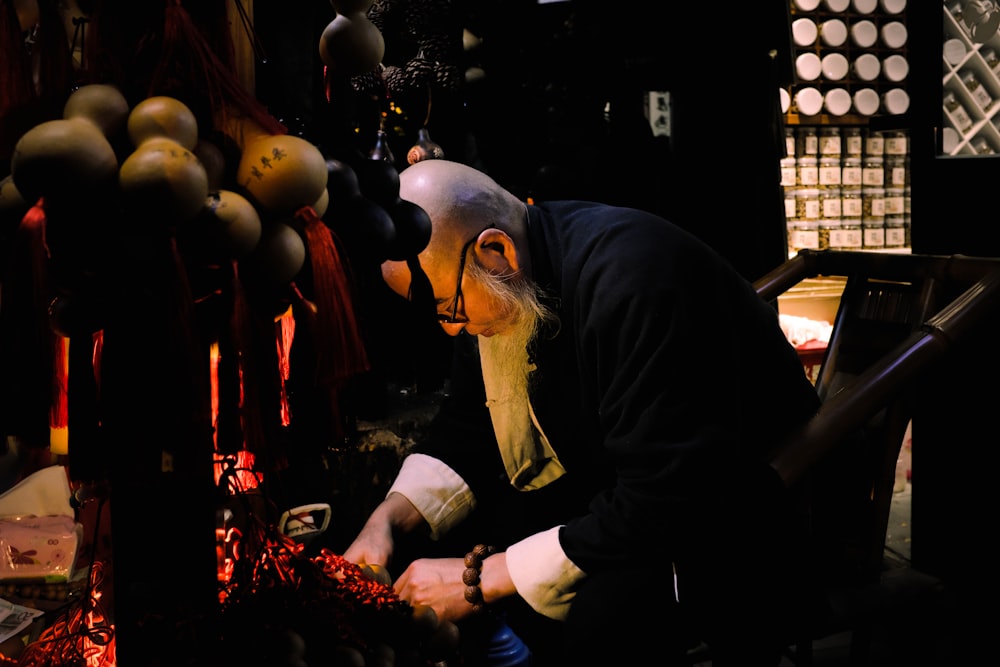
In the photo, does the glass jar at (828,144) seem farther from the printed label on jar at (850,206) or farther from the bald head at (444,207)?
the bald head at (444,207)

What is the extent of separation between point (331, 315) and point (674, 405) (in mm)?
882

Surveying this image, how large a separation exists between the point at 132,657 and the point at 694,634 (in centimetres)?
129

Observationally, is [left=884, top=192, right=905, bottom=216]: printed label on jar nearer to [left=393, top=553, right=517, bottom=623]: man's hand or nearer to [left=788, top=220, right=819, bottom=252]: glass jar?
[left=788, top=220, right=819, bottom=252]: glass jar

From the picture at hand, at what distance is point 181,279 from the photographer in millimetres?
870

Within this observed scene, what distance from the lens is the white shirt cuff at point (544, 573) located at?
178 cm

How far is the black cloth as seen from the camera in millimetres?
1655

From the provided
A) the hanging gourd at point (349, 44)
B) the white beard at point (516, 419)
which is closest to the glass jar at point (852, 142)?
the white beard at point (516, 419)

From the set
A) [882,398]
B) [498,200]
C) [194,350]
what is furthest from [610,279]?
[194,350]

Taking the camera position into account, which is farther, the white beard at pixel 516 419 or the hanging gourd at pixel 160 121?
the white beard at pixel 516 419

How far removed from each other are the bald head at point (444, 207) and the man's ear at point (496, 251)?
3cm

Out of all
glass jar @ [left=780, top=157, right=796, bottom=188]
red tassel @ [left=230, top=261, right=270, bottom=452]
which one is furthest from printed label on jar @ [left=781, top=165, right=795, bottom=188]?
red tassel @ [left=230, top=261, right=270, bottom=452]

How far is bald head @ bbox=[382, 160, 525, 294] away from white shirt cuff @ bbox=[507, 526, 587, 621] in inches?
26.9

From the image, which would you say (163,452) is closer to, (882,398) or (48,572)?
(48,572)

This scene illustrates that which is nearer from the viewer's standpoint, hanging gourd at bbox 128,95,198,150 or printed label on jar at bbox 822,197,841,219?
hanging gourd at bbox 128,95,198,150
